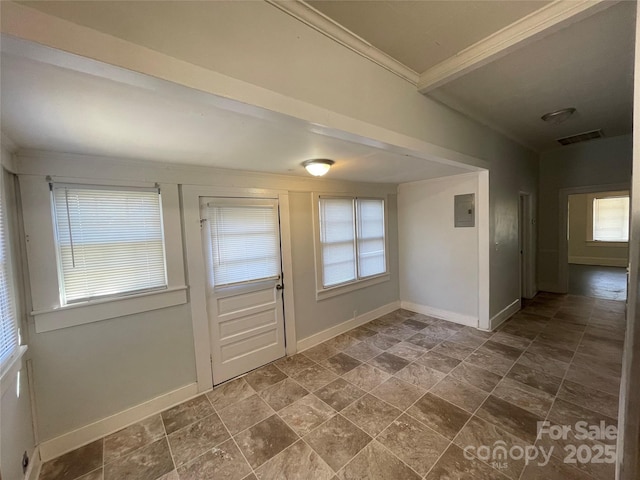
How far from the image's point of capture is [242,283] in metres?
2.90

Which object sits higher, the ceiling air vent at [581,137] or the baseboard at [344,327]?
the ceiling air vent at [581,137]

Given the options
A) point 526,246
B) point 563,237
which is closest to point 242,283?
point 526,246

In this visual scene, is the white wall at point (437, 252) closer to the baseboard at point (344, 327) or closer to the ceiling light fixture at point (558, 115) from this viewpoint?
the baseboard at point (344, 327)

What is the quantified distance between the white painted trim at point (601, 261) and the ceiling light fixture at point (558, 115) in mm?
7822

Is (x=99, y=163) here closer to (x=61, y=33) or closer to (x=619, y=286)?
(x=61, y=33)

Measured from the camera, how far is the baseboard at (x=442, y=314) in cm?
384

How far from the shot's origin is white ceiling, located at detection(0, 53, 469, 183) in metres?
1.07

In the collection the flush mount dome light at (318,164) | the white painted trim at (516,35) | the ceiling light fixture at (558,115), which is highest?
the ceiling light fixture at (558,115)

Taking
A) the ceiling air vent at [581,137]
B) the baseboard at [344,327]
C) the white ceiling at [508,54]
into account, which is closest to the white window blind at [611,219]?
the ceiling air vent at [581,137]

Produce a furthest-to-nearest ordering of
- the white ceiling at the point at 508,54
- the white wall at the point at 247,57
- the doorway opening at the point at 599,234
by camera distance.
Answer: the doorway opening at the point at 599,234
the white ceiling at the point at 508,54
the white wall at the point at 247,57

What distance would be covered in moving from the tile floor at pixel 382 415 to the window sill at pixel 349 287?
27.9 inches

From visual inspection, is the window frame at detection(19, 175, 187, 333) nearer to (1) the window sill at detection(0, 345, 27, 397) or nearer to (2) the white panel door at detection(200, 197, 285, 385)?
(1) the window sill at detection(0, 345, 27, 397)

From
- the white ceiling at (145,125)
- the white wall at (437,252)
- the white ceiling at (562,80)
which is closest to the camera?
the white ceiling at (145,125)

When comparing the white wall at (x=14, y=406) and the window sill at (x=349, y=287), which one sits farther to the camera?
the window sill at (x=349, y=287)
